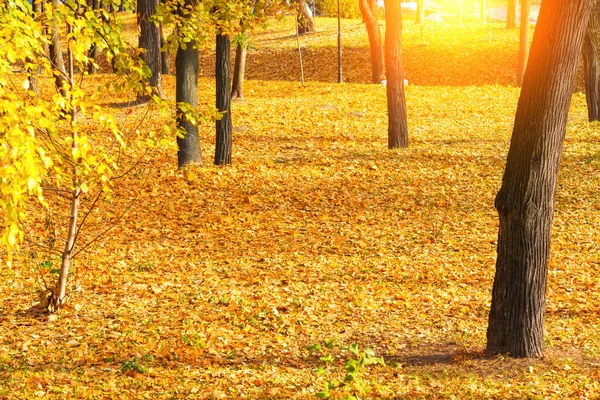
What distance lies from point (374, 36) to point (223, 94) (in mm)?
11636

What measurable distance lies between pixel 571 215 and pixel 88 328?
28.2 ft

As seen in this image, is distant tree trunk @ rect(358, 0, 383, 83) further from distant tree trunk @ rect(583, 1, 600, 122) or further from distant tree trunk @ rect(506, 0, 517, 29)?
distant tree trunk @ rect(506, 0, 517, 29)

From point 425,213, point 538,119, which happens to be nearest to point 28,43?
point 538,119

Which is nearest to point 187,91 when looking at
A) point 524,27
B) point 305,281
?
point 305,281

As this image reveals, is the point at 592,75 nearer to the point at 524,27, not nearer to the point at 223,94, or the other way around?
the point at 524,27

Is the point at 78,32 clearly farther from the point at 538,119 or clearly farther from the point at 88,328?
the point at 538,119

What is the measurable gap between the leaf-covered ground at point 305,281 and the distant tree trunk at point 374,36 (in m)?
6.32

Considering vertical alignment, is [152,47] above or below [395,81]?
above

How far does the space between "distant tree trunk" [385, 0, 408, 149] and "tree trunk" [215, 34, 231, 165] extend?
12.7 feet

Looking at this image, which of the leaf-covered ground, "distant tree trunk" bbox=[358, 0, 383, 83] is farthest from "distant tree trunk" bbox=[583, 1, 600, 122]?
"distant tree trunk" bbox=[358, 0, 383, 83]

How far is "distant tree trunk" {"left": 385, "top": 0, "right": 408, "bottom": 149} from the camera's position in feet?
51.9

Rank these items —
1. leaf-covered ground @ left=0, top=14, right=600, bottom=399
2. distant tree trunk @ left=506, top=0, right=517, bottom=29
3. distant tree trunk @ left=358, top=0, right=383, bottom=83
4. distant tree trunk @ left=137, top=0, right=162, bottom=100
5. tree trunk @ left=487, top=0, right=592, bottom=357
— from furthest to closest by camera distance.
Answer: distant tree trunk @ left=506, top=0, right=517, bottom=29 < distant tree trunk @ left=358, top=0, right=383, bottom=83 < distant tree trunk @ left=137, top=0, right=162, bottom=100 < leaf-covered ground @ left=0, top=14, right=600, bottom=399 < tree trunk @ left=487, top=0, right=592, bottom=357

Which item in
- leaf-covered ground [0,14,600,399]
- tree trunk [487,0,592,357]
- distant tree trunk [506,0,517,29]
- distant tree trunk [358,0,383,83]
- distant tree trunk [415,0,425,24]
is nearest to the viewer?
tree trunk [487,0,592,357]

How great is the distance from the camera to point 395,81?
16109mm
